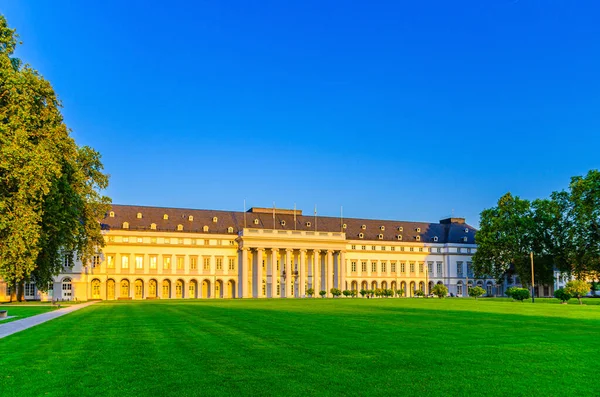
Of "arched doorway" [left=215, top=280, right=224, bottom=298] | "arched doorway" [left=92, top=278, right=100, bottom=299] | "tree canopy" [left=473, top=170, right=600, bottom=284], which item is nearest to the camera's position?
"tree canopy" [left=473, top=170, right=600, bottom=284]

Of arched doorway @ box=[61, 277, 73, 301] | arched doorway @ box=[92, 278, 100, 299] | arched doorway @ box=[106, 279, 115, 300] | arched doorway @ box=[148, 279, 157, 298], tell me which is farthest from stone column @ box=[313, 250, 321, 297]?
arched doorway @ box=[61, 277, 73, 301]

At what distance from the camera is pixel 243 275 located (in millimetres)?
98875

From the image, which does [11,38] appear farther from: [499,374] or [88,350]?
[499,374]

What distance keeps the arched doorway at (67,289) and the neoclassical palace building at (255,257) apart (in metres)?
0.14

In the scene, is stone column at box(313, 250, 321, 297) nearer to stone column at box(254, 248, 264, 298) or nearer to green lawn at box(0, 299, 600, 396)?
stone column at box(254, 248, 264, 298)

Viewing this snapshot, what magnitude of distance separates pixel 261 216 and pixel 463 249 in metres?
40.9

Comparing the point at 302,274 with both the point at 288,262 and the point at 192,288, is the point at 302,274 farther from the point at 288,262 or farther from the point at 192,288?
the point at 192,288

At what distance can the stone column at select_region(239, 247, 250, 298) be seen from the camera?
98.3 metres

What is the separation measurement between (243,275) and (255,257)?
4.13m

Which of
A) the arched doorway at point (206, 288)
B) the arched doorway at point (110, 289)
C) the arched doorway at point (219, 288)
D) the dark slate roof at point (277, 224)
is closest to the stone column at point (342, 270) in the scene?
the dark slate roof at point (277, 224)

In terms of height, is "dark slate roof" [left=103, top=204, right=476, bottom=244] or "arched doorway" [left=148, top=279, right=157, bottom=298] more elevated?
"dark slate roof" [left=103, top=204, right=476, bottom=244]

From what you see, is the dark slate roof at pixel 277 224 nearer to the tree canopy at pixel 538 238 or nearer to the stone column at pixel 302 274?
the stone column at pixel 302 274

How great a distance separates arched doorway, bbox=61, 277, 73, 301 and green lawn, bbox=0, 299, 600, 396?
72.8 meters

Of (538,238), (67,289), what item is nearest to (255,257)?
(67,289)
